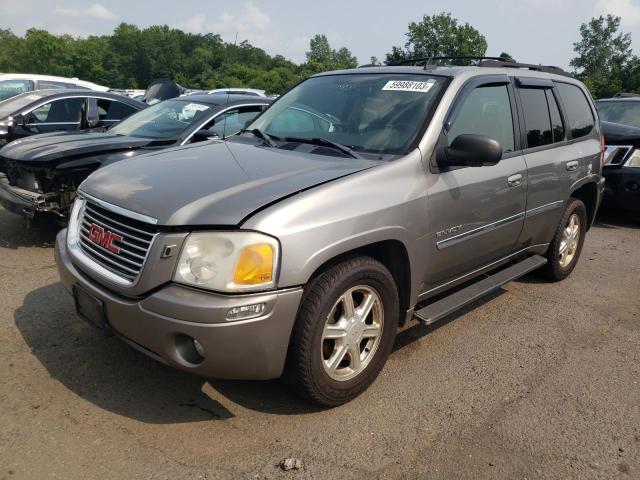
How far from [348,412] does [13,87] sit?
1126cm

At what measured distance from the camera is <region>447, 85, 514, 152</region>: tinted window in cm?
339

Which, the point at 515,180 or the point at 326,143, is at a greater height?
the point at 326,143

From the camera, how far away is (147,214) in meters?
2.45

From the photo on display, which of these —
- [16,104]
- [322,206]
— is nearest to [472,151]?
[322,206]

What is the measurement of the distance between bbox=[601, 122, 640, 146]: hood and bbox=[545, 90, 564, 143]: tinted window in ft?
11.5

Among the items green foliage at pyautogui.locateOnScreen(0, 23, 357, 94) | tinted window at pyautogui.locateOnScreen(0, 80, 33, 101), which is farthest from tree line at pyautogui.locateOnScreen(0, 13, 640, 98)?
tinted window at pyautogui.locateOnScreen(0, 80, 33, 101)

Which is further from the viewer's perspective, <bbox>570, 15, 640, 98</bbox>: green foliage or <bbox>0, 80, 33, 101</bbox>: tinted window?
<bbox>570, 15, 640, 98</bbox>: green foliage

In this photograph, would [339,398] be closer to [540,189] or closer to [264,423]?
[264,423]

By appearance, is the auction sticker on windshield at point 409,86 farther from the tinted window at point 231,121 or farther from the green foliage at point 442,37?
the green foliage at point 442,37

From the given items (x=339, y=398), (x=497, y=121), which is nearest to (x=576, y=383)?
(x=339, y=398)

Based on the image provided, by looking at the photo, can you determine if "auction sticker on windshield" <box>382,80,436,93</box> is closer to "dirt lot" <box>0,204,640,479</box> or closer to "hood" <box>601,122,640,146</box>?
"dirt lot" <box>0,204,640,479</box>

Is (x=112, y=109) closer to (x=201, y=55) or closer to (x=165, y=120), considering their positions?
(x=165, y=120)

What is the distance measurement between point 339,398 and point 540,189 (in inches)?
93.5

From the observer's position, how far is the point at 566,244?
16.1ft
